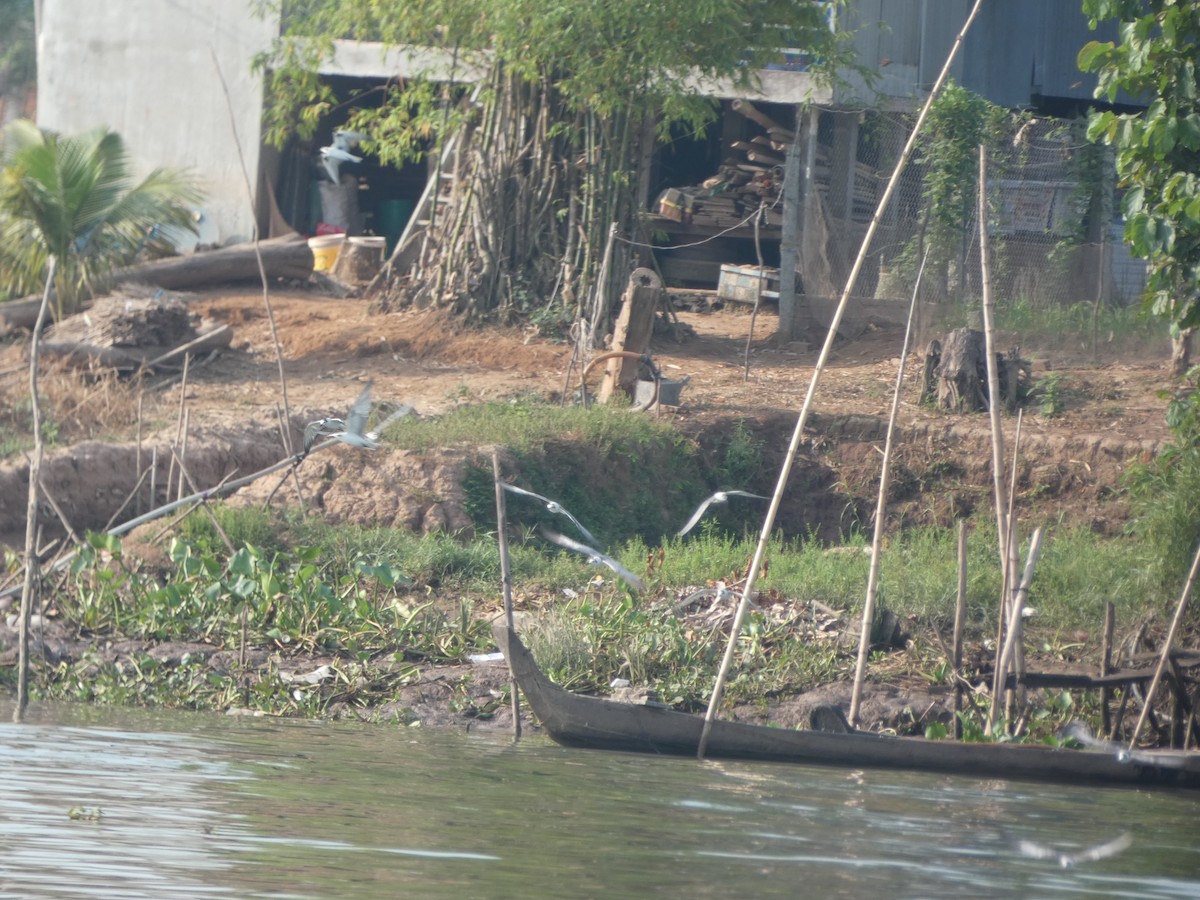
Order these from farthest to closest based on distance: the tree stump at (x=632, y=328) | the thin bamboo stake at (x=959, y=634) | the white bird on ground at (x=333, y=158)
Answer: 1. the white bird on ground at (x=333, y=158)
2. the tree stump at (x=632, y=328)
3. the thin bamboo stake at (x=959, y=634)

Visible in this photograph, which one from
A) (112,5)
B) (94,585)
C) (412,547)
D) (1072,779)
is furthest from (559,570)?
(112,5)

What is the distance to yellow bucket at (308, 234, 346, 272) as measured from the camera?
16453mm

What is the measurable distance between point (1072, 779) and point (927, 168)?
7.85 meters

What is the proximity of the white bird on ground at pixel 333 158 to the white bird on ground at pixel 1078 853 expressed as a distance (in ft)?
38.3

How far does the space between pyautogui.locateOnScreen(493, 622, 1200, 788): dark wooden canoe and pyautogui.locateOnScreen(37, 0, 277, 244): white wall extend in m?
10.7

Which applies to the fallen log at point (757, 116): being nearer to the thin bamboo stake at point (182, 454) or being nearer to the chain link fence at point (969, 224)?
the chain link fence at point (969, 224)

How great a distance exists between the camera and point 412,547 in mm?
9797

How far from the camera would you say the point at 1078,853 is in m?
5.77

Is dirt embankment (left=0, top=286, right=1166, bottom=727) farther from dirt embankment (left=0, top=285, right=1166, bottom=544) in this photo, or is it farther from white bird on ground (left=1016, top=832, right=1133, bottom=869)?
white bird on ground (left=1016, top=832, right=1133, bottom=869)

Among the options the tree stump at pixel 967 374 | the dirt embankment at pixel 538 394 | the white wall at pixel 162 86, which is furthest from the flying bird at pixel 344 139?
the tree stump at pixel 967 374

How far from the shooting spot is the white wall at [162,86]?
54.6 feet

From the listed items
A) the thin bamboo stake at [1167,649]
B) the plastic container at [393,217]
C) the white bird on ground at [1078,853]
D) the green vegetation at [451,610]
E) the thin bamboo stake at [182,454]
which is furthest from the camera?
the plastic container at [393,217]

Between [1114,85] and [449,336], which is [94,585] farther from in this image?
[1114,85]

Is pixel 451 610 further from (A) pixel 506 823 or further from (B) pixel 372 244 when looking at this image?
(B) pixel 372 244
